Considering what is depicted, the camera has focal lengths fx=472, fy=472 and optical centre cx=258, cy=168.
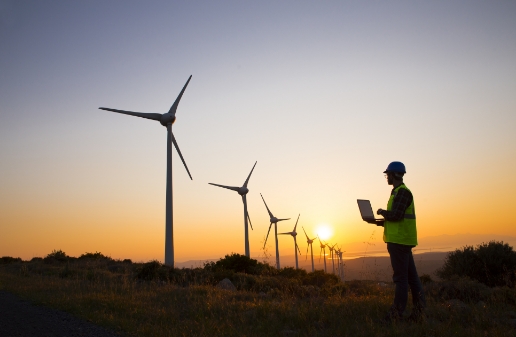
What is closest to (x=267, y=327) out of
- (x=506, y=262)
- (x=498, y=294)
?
(x=498, y=294)

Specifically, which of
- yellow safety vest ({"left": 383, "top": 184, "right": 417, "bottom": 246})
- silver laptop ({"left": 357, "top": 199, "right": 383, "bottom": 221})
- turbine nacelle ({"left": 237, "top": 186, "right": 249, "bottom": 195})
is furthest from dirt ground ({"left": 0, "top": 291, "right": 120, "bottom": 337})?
turbine nacelle ({"left": 237, "top": 186, "right": 249, "bottom": 195})

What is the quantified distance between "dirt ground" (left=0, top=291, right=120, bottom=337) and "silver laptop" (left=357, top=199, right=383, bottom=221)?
4480 mm

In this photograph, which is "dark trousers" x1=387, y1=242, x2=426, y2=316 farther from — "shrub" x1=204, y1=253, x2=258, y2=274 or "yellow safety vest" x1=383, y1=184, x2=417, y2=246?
"shrub" x1=204, y1=253, x2=258, y2=274

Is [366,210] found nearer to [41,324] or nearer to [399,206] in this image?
[399,206]

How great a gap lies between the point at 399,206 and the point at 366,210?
0.62 m

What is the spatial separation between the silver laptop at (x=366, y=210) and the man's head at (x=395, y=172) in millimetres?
599

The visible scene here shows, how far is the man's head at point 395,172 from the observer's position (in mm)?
8305

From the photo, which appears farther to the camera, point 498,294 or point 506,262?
point 506,262

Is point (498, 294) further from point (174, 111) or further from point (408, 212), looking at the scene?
point (174, 111)

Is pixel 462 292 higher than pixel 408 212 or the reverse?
the reverse

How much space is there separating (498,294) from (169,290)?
27.2 ft

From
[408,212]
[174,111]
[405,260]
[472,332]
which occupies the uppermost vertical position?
[174,111]

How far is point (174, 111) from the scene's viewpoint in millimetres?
33688

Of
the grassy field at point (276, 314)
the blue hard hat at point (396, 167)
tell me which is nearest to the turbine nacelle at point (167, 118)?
the grassy field at point (276, 314)
